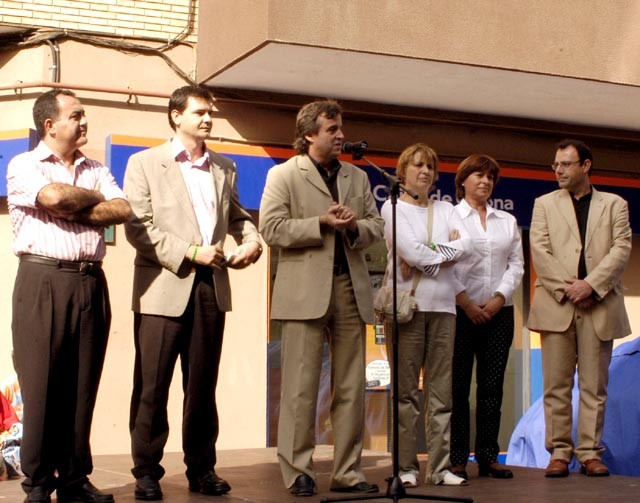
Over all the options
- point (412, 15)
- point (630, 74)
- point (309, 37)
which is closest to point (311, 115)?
point (309, 37)

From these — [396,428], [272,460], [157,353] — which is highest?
[157,353]

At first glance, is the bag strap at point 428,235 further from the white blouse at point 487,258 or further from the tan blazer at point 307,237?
the tan blazer at point 307,237

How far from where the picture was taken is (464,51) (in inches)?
412

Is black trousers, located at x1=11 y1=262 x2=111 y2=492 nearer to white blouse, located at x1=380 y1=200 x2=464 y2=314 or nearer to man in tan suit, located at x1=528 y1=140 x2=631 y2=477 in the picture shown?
white blouse, located at x1=380 y1=200 x2=464 y2=314

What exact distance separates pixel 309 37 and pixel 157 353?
414cm

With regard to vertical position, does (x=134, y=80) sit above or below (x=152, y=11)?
below

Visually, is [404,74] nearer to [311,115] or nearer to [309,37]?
[309,37]

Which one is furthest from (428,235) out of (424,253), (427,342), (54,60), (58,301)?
(54,60)

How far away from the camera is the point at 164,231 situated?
6703 mm

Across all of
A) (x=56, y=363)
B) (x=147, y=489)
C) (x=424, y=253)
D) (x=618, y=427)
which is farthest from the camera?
(x=618, y=427)

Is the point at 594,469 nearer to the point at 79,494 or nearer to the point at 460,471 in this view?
the point at 460,471

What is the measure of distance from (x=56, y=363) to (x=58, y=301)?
340 mm

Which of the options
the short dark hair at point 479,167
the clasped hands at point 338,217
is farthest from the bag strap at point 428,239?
the clasped hands at point 338,217

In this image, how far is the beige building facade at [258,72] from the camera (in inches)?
404
